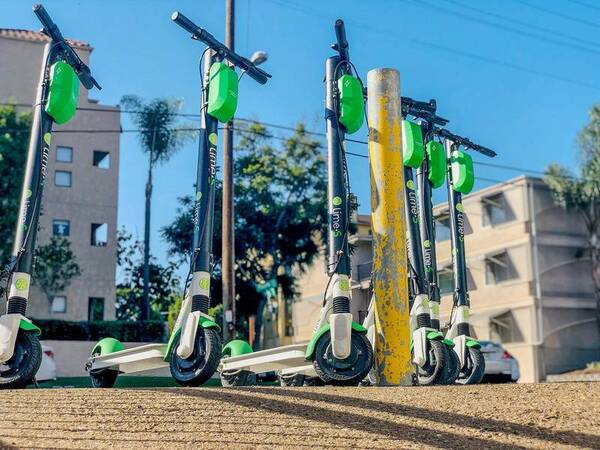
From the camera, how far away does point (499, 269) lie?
123 ft

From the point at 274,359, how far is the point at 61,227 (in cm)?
2715

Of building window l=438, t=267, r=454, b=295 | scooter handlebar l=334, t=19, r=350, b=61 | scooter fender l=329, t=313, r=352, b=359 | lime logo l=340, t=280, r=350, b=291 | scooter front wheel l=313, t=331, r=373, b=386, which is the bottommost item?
scooter front wheel l=313, t=331, r=373, b=386

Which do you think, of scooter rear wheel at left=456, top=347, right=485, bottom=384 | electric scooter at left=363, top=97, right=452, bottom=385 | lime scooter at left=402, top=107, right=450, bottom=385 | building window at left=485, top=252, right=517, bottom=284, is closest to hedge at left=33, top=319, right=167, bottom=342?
building window at left=485, top=252, right=517, bottom=284

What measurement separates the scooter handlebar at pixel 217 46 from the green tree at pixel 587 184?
85.7 ft

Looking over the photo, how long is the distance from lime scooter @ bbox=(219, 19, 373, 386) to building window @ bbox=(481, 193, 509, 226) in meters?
27.1

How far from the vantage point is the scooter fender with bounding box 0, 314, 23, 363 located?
9336 mm

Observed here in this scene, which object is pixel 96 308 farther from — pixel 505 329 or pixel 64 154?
pixel 505 329

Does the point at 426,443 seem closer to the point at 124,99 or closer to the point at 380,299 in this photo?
the point at 380,299

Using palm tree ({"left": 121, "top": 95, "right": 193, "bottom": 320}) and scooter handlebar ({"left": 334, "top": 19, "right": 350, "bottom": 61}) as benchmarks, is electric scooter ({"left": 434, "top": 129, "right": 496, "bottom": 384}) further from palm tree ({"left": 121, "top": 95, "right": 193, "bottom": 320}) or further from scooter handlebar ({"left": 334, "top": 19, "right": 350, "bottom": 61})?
palm tree ({"left": 121, "top": 95, "right": 193, "bottom": 320})

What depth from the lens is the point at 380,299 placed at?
35.3 ft

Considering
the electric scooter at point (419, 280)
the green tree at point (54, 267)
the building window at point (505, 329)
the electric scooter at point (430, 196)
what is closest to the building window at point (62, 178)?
the green tree at point (54, 267)

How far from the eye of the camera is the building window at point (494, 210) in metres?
37.1

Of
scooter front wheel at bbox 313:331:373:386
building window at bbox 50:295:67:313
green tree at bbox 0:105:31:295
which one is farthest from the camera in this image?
building window at bbox 50:295:67:313

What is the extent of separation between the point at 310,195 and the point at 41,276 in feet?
37.7
